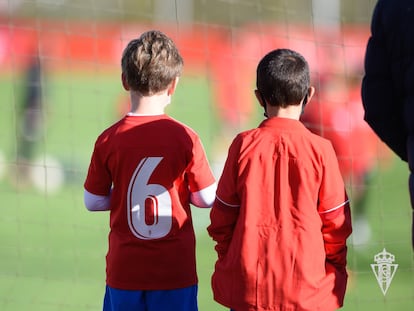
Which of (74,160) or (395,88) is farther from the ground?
(395,88)

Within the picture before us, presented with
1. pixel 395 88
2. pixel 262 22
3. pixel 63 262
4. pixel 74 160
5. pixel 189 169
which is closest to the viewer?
pixel 395 88

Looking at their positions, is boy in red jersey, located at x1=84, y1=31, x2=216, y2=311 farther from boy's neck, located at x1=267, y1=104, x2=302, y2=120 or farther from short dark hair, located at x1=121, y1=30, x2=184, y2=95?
boy's neck, located at x1=267, y1=104, x2=302, y2=120

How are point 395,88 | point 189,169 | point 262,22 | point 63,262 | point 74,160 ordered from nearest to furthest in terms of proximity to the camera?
point 395,88, point 189,169, point 63,262, point 262,22, point 74,160

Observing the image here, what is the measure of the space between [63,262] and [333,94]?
164cm

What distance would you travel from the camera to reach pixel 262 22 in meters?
4.59

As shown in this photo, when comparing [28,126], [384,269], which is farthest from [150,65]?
[28,126]

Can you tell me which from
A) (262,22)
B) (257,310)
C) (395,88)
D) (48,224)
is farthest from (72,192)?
(395,88)

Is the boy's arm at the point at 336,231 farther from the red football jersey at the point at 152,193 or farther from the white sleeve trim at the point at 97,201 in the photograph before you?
the white sleeve trim at the point at 97,201

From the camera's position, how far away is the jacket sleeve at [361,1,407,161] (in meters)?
2.13

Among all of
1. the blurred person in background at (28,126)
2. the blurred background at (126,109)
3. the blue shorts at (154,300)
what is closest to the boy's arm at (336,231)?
the blue shorts at (154,300)

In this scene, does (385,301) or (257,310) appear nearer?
(257,310)

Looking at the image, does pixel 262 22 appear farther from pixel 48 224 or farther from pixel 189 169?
pixel 189 169

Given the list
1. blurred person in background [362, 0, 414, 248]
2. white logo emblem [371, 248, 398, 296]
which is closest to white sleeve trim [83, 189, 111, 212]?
blurred person in background [362, 0, 414, 248]

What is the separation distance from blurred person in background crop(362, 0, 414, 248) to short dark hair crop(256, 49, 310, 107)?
0.30m
